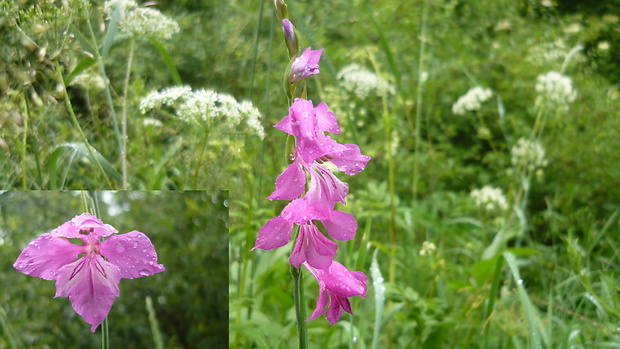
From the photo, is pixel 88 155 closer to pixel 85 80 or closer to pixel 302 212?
pixel 85 80

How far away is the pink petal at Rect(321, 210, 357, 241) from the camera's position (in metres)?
0.85

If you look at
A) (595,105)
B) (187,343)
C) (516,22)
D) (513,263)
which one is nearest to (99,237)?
(187,343)

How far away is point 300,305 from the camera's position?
0.93 metres

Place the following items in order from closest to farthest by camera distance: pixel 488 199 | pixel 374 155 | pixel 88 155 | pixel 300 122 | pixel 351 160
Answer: pixel 300 122, pixel 351 160, pixel 88 155, pixel 374 155, pixel 488 199

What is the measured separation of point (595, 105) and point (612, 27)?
2.37 feet

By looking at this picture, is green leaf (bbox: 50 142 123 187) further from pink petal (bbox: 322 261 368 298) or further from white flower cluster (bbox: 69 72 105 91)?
pink petal (bbox: 322 261 368 298)

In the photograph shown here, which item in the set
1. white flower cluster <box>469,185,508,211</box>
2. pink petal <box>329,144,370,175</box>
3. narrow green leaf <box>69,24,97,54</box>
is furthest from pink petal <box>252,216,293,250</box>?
white flower cluster <box>469,185,508,211</box>

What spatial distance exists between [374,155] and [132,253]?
1.93m

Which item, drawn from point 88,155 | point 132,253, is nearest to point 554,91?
point 88,155

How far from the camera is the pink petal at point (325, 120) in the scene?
2.76ft

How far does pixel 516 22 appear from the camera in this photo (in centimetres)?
493

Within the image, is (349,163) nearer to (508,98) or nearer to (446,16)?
(446,16)

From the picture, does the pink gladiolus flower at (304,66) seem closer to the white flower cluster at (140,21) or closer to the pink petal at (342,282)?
the pink petal at (342,282)

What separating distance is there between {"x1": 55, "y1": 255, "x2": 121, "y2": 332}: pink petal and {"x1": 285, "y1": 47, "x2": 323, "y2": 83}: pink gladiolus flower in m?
0.39
